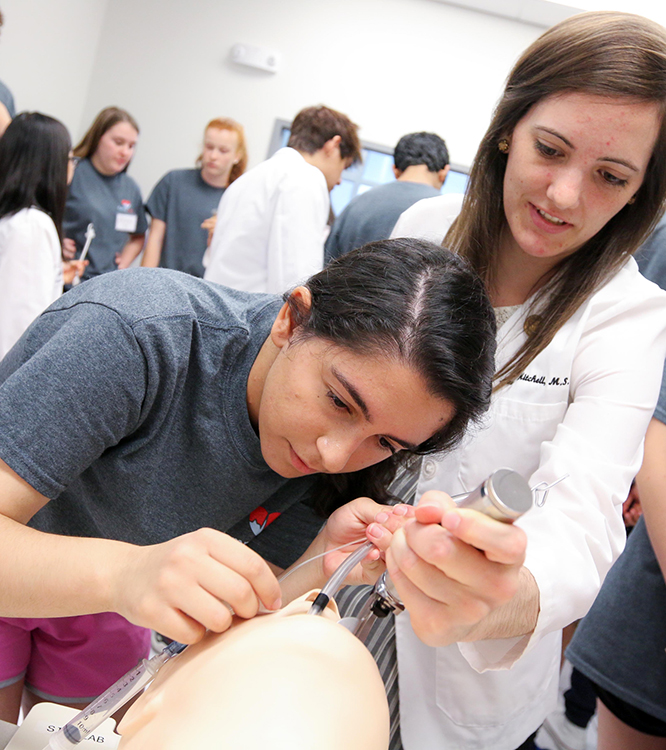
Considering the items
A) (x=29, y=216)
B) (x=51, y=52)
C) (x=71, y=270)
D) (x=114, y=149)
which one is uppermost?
(x=51, y=52)

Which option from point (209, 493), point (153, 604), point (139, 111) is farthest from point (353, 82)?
point (153, 604)

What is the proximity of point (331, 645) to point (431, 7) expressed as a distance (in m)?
4.72

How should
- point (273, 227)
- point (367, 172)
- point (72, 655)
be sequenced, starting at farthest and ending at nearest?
point (367, 172), point (273, 227), point (72, 655)

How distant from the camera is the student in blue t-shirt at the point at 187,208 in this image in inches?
130

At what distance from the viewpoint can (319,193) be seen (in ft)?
6.61

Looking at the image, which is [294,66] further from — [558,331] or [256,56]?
[558,331]

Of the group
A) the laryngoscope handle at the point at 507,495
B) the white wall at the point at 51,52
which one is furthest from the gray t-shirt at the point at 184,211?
the laryngoscope handle at the point at 507,495

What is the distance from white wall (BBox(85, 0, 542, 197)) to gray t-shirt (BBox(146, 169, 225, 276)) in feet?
4.60

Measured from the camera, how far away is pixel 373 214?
2070 millimetres

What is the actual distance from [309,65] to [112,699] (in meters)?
4.56

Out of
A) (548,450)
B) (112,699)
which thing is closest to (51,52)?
(548,450)

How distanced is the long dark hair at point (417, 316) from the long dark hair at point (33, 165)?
1370mm

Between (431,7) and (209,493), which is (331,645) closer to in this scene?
(209,493)

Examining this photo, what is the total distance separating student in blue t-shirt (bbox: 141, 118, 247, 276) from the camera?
3.30 meters
